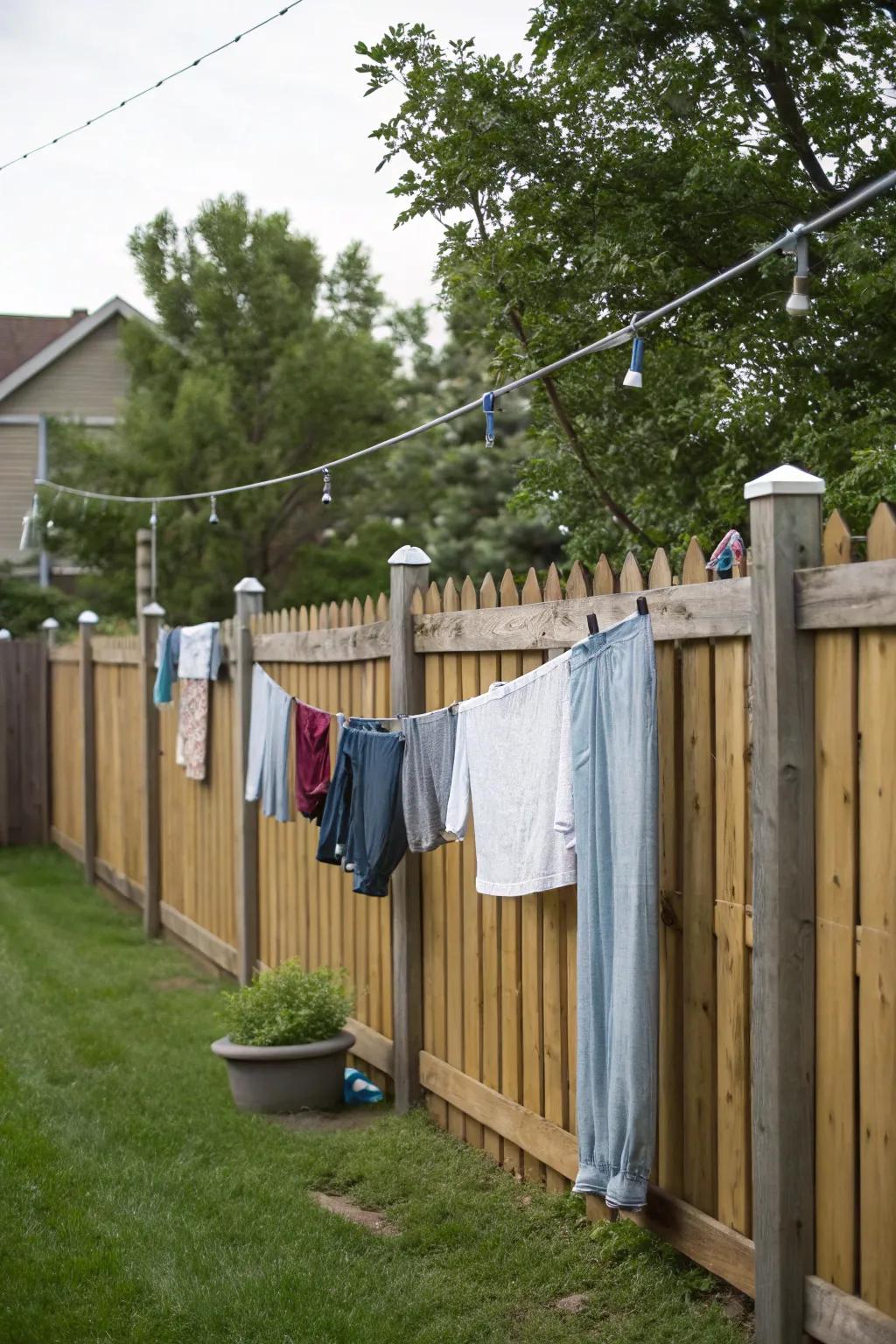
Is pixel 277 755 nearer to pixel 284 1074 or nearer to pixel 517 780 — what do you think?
pixel 284 1074

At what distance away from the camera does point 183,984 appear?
874cm

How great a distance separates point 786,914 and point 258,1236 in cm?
228

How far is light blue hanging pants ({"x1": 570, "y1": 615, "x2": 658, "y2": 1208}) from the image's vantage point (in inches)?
154

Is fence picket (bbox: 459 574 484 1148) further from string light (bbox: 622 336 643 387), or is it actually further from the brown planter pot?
string light (bbox: 622 336 643 387)

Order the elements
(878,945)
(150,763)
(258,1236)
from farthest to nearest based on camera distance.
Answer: (150,763) < (258,1236) < (878,945)

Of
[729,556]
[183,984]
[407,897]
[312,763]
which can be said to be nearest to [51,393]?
[183,984]

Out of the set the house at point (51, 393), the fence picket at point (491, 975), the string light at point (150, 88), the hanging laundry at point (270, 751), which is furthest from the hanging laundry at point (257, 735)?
the house at point (51, 393)

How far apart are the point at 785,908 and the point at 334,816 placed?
2813 mm

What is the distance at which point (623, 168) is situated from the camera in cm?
701

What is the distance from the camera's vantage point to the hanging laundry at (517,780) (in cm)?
438

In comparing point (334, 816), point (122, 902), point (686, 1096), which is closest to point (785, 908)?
point (686, 1096)

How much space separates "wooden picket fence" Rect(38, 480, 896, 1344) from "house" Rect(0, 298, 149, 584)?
20.3 metres

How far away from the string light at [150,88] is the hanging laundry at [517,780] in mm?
3274

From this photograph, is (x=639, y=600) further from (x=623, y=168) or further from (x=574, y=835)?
(x=623, y=168)
